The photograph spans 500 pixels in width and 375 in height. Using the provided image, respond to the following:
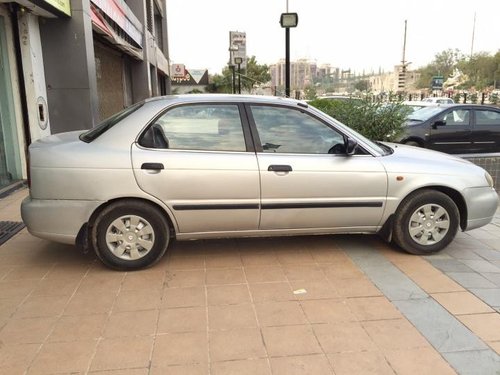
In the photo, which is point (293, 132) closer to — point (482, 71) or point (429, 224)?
point (429, 224)

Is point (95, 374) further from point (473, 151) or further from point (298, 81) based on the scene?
point (298, 81)

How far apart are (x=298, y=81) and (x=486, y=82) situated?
5491cm

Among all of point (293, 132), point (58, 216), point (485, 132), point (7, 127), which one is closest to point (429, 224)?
point (293, 132)

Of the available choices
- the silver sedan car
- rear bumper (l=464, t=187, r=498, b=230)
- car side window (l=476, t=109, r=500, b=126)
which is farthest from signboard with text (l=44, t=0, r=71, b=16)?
car side window (l=476, t=109, r=500, b=126)

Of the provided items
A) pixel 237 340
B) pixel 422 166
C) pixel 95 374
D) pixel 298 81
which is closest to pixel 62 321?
pixel 95 374

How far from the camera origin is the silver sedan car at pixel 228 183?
397 centimetres

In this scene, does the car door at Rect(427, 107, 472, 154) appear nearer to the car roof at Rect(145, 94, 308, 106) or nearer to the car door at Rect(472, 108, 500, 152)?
the car door at Rect(472, 108, 500, 152)

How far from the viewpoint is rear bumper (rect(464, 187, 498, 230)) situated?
4.63 metres

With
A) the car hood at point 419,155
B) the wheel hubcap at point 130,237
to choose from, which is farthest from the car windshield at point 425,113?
the wheel hubcap at point 130,237

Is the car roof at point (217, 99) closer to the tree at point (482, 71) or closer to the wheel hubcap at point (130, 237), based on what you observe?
the wheel hubcap at point (130, 237)

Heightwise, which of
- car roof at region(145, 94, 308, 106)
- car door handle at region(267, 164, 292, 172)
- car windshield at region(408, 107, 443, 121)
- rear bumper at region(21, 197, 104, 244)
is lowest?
rear bumper at region(21, 197, 104, 244)

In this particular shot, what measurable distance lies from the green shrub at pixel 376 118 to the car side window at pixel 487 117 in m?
3.67

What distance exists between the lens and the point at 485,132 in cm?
1062

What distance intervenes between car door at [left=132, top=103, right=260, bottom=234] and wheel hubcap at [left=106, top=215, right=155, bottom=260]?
28 cm
